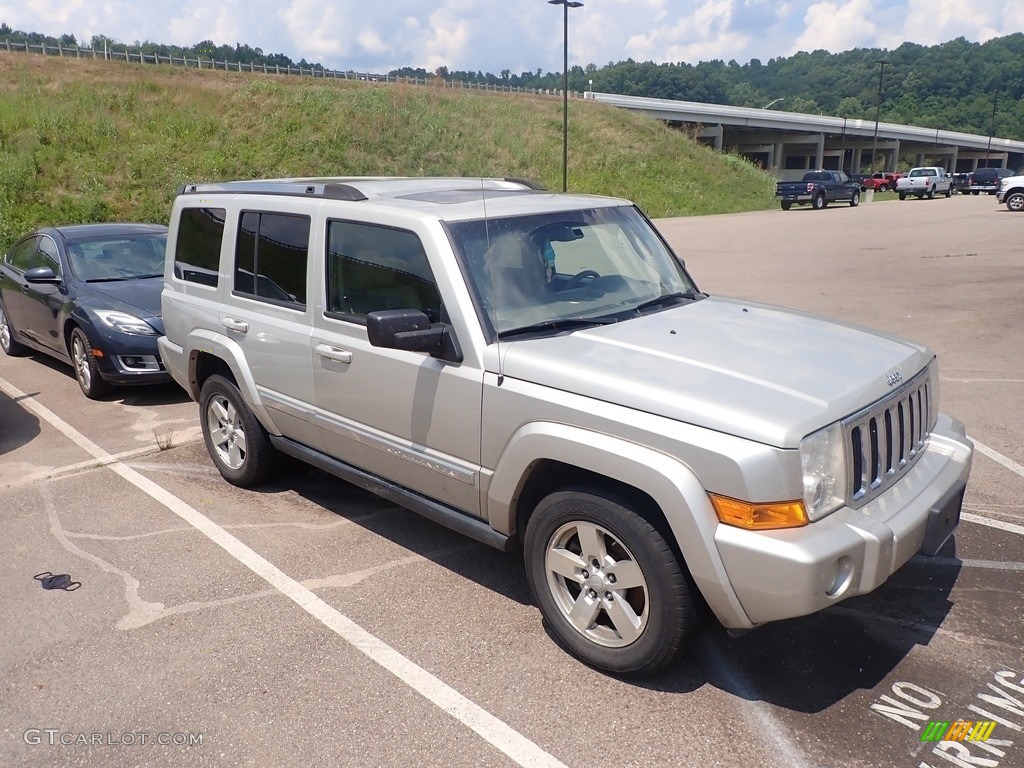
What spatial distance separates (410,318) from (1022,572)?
3.33m

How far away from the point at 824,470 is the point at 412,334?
68.4 inches

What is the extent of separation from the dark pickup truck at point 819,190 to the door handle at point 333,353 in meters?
39.6

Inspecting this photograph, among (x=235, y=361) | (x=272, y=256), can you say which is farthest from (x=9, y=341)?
(x=272, y=256)

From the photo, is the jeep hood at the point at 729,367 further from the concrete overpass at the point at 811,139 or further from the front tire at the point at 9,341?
the concrete overpass at the point at 811,139

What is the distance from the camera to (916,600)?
3.94 metres

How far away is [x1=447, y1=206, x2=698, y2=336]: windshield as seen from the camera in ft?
12.5

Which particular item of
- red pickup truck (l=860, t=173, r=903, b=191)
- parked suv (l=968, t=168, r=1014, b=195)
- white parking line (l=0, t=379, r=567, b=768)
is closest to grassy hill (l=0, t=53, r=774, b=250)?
parked suv (l=968, t=168, r=1014, b=195)

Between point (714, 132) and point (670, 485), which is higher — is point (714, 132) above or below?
above

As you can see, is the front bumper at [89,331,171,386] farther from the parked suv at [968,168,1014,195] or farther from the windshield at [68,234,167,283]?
the parked suv at [968,168,1014,195]

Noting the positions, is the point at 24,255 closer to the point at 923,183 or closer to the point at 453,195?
the point at 453,195

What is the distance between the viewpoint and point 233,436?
5523 mm

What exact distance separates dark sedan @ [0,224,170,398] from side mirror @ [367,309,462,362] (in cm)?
491

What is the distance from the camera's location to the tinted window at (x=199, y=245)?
17.5 ft

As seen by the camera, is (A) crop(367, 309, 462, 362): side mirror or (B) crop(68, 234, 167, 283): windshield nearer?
(A) crop(367, 309, 462, 362): side mirror
